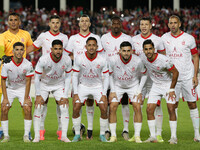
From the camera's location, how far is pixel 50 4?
114 ft

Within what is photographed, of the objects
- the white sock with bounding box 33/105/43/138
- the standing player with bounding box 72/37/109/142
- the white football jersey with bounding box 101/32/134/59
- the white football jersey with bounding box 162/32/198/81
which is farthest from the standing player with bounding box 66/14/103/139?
the white football jersey with bounding box 162/32/198/81

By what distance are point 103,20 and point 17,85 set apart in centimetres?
2346

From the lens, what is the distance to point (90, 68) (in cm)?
874

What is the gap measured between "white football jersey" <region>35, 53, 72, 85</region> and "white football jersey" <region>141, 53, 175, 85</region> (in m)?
1.47

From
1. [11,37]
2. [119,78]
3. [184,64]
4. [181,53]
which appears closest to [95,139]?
[119,78]

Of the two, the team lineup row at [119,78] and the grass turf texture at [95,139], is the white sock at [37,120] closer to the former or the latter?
the team lineup row at [119,78]

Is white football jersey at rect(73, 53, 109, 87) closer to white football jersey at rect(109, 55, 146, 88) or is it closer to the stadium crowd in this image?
white football jersey at rect(109, 55, 146, 88)

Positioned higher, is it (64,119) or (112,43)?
(112,43)

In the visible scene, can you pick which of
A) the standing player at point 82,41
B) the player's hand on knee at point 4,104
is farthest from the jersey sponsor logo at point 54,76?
the player's hand on knee at point 4,104

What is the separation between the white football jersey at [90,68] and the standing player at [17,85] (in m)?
0.92

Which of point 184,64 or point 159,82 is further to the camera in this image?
point 184,64

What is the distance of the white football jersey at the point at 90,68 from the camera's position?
8.73 metres

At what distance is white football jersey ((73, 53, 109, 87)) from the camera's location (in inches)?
344

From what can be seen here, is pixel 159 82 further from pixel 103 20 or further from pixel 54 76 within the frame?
pixel 103 20
